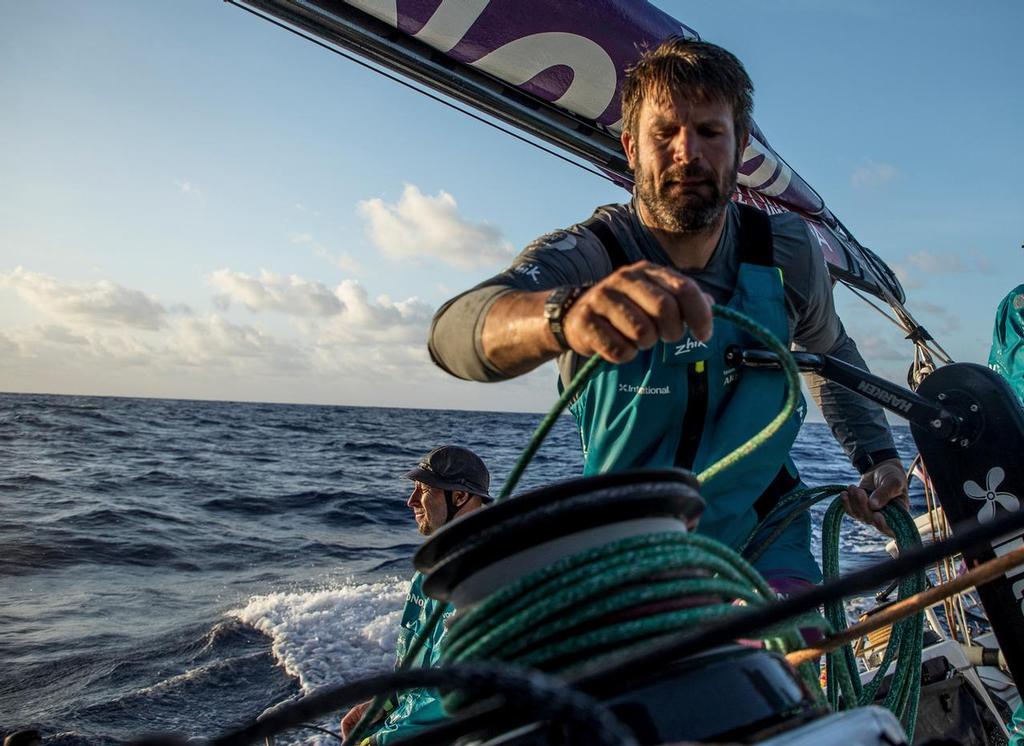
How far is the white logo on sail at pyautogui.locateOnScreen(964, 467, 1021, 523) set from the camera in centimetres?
223

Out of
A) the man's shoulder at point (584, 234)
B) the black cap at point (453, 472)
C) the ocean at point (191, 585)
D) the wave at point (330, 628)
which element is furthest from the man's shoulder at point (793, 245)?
the wave at point (330, 628)

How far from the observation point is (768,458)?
7.64 ft

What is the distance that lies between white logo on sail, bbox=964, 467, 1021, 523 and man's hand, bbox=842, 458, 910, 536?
18 centimetres

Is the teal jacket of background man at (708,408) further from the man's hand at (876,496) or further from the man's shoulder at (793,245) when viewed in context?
the man's hand at (876,496)

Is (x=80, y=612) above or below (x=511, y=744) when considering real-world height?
above

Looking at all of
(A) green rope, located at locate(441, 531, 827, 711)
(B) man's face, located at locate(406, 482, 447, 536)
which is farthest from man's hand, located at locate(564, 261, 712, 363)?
(B) man's face, located at locate(406, 482, 447, 536)

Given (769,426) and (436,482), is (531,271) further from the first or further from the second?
(436,482)

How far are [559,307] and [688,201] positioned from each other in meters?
1.02

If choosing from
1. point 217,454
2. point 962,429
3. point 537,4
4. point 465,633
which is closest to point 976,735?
point 962,429

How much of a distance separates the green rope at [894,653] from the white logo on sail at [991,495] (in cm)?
29

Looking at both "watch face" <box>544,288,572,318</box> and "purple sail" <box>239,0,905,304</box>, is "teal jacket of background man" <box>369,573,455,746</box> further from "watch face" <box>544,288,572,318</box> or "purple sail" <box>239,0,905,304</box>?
"watch face" <box>544,288,572,318</box>

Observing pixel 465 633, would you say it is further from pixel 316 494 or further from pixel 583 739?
pixel 316 494

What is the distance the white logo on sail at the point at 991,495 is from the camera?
223 centimetres

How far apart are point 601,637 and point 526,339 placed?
560 millimetres
